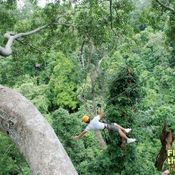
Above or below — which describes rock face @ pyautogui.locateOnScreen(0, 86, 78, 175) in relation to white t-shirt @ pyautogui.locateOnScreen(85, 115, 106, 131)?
above

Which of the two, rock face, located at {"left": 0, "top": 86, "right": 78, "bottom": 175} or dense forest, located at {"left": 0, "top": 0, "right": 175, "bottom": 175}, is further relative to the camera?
dense forest, located at {"left": 0, "top": 0, "right": 175, "bottom": 175}

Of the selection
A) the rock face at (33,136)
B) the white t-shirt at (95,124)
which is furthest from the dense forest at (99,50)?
the rock face at (33,136)

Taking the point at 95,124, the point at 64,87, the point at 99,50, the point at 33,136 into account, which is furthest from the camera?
the point at 64,87

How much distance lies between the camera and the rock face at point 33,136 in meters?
1.85

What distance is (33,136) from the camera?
2.10 m

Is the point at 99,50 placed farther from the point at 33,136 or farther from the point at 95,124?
the point at 33,136

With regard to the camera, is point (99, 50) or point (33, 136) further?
point (99, 50)

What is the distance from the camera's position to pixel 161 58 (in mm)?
20969

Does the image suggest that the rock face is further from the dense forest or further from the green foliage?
the green foliage

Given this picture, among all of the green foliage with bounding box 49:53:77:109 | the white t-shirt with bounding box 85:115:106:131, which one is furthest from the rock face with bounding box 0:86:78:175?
the green foliage with bounding box 49:53:77:109

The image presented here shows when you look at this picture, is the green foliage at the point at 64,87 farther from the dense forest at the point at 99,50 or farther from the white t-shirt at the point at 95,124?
the white t-shirt at the point at 95,124

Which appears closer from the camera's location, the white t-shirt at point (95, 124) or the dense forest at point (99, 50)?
the white t-shirt at point (95, 124)

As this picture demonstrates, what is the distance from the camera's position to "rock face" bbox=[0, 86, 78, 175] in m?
1.85

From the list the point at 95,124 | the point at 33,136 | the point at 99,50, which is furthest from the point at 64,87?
the point at 33,136
